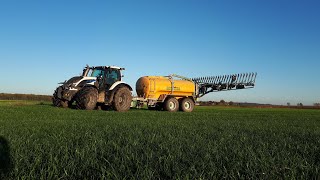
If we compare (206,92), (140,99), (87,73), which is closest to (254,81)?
(206,92)

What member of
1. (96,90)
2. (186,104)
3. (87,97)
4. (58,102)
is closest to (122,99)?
(96,90)

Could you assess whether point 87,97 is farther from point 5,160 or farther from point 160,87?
point 5,160

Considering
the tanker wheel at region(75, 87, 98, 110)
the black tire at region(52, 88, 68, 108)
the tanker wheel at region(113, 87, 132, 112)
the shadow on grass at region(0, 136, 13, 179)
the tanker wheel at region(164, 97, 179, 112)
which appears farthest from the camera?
the tanker wheel at region(164, 97, 179, 112)

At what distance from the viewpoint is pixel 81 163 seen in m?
3.78

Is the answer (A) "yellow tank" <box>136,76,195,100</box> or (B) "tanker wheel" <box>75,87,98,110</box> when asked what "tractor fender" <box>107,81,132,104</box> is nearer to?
(B) "tanker wheel" <box>75,87,98,110</box>

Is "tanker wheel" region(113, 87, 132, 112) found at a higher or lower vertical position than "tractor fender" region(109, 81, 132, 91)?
lower

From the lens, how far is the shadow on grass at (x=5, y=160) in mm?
3422

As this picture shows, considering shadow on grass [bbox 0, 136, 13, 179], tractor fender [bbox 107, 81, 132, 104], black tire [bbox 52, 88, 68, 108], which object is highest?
tractor fender [bbox 107, 81, 132, 104]

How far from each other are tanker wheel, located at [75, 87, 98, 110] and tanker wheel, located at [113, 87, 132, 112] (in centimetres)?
117

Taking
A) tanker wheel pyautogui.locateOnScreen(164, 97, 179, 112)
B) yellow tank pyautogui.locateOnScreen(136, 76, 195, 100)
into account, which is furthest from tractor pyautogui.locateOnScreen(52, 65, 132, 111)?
tanker wheel pyautogui.locateOnScreen(164, 97, 179, 112)

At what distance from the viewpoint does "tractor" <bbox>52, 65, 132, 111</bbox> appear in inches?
720

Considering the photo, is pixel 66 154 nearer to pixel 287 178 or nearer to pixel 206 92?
pixel 287 178

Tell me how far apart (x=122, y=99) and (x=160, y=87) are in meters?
4.56

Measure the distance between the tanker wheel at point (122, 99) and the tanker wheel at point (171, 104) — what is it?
457 centimetres
